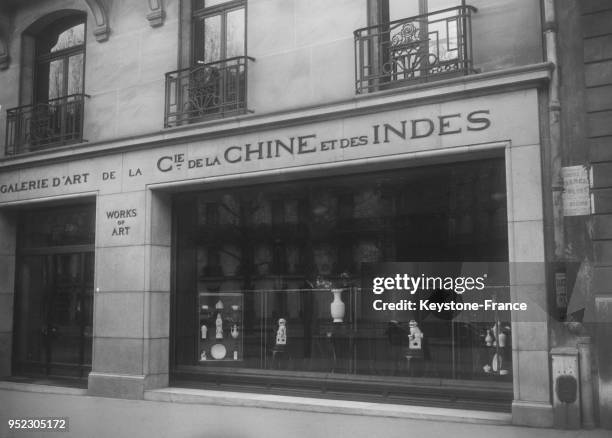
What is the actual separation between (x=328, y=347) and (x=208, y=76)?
16.2ft

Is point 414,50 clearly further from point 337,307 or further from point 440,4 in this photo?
point 337,307

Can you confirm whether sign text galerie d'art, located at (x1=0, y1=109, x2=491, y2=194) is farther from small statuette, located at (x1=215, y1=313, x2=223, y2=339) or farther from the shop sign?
small statuette, located at (x1=215, y1=313, x2=223, y2=339)

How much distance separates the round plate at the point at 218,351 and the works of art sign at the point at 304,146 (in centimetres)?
252

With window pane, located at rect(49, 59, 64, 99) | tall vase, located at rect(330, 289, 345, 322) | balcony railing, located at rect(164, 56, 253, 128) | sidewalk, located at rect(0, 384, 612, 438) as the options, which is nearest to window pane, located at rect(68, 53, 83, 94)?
window pane, located at rect(49, 59, 64, 99)

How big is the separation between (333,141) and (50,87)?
24.0 ft

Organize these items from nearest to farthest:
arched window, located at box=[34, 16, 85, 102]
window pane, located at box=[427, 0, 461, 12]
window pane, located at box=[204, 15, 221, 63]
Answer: window pane, located at box=[427, 0, 461, 12] < window pane, located at box=[204, 15, 221, 63] < arched window, located at box=[34, 16, 85, 102]

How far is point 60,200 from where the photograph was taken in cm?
1408

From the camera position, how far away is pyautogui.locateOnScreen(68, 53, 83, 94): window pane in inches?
573

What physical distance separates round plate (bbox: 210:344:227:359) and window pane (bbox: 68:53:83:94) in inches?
229

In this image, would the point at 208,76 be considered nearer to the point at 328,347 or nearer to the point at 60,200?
the point at 60,200

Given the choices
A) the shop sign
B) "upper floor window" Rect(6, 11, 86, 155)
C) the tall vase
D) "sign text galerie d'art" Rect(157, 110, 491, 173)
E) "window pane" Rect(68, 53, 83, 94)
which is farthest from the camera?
"window pane" Rect(68, 53, 83, 94)

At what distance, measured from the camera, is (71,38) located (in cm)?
1498

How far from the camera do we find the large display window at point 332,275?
10297mm

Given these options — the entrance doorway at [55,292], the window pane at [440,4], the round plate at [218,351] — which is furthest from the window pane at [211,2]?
the round plate at [218,351]
